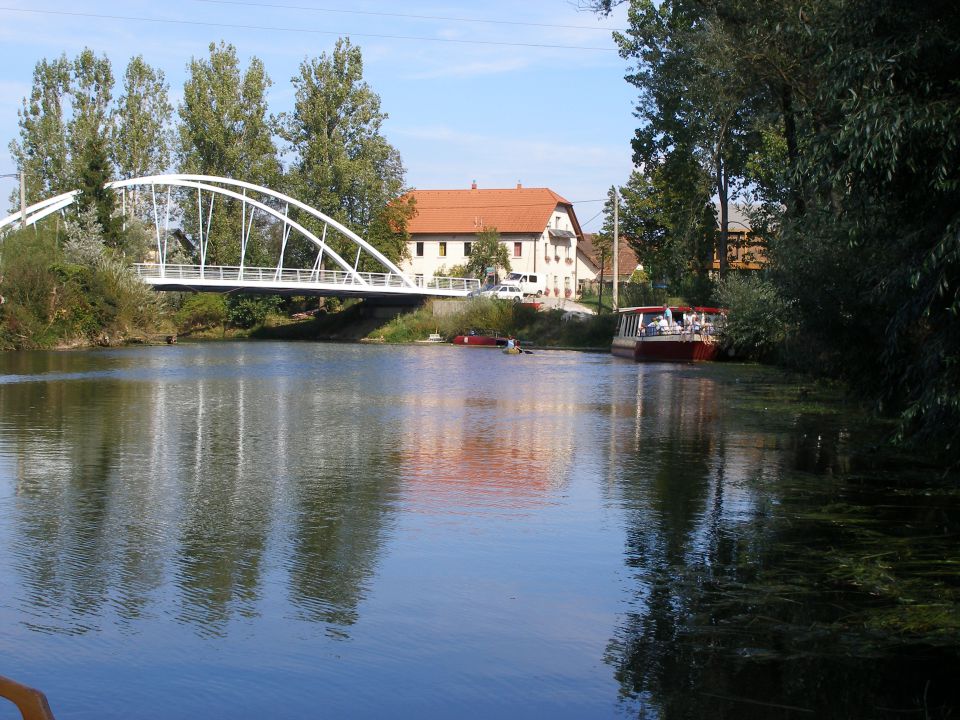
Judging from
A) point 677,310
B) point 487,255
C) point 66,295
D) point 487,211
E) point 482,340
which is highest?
point 487,211

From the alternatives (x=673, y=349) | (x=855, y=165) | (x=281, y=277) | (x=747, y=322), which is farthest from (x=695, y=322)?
(x=855, y=165)

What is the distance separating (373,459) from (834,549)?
7.07m

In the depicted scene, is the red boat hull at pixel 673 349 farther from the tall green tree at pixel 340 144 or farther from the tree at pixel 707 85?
the tall green tree at pixel 340 144

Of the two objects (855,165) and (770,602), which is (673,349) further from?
(770,602)

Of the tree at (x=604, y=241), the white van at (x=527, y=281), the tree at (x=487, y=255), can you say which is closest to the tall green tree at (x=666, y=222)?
the tree at (x=604, y=241)

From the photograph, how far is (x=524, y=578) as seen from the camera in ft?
28.3

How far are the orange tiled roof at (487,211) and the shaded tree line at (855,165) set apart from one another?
5679cm

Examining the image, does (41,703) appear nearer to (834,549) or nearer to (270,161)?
(834,549)

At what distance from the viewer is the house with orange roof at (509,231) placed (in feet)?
305

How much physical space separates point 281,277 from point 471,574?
64660 mm

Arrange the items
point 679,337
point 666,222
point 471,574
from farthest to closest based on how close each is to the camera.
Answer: point 666,222 → point 679,337 → point 471,574

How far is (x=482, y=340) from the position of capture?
6178cm

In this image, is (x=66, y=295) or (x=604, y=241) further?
(x=604, y=241)

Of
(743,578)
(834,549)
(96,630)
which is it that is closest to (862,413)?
(834,549)
